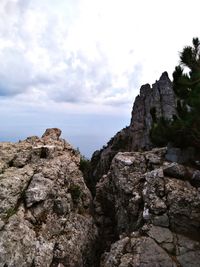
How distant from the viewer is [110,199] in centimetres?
2819

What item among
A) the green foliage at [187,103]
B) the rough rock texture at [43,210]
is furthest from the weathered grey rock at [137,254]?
the green foliage at [187,103]

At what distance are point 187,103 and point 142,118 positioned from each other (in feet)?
87.9

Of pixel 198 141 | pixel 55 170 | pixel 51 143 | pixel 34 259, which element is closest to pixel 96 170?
pixel 51 143

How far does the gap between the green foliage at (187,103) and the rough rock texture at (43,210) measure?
8.66m

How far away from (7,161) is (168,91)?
106ft

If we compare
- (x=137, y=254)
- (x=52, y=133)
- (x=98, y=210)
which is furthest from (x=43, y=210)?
(x=52, y=133)

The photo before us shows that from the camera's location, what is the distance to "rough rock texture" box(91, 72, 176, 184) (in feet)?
148

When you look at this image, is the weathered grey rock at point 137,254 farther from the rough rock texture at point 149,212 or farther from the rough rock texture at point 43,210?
the rough rock texture at point 43,210

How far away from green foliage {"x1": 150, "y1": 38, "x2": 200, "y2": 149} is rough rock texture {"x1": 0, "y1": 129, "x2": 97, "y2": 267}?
8.66 m

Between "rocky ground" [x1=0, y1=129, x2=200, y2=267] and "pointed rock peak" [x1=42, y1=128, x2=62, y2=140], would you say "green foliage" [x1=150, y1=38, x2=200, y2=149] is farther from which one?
"pointed rock peak" [x1=42, y1=128, x2=62, y2=140]

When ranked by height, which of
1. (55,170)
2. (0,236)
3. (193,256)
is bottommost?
(193,256)

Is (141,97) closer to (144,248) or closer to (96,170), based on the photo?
(96,170)


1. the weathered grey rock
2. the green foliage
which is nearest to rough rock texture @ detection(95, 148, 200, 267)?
the weathered grey rock

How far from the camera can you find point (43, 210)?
23406 mm
